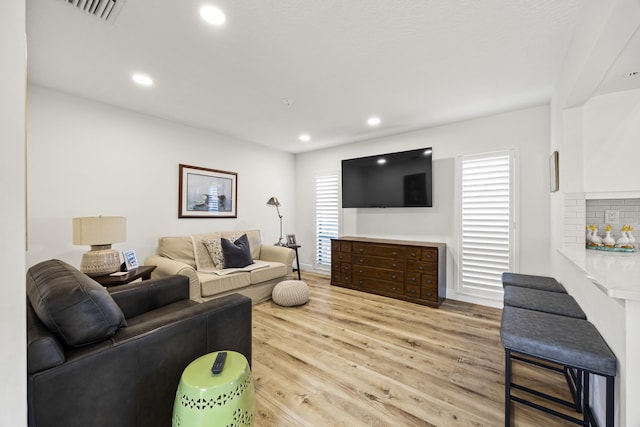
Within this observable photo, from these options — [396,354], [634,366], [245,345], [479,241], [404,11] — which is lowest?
[396,354]

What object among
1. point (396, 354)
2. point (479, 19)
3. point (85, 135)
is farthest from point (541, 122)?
point (85, 135)

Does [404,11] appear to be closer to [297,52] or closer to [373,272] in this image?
[297,52]

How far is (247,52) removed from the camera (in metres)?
2.06

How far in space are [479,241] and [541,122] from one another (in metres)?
1.54

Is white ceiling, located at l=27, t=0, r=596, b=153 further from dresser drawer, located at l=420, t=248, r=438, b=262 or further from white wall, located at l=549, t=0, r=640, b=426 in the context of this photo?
dresser drawer, located at l=420, t=248, r=438, b=262

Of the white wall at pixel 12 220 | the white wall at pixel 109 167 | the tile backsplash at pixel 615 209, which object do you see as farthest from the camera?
the white wall at pixel 109 167

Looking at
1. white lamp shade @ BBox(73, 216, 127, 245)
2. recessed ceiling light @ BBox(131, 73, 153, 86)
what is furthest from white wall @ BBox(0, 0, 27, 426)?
white lamp shade @ BBox(73, 216, 127, 245)

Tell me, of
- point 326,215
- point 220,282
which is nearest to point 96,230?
point 220,282

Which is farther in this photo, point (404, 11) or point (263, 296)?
point (263, 296)

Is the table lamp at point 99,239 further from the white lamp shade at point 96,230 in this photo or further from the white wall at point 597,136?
the white wall at point 597,136

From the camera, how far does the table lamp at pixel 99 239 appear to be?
7.88 feet

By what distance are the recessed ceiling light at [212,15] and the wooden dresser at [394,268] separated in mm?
3107

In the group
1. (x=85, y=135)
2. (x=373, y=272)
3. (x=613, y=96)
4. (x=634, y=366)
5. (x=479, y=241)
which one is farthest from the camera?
(x=373, y=272)

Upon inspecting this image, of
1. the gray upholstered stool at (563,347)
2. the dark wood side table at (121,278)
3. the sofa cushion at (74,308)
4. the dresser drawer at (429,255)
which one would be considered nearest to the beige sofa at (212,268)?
the dark wood side table at (121,278)
